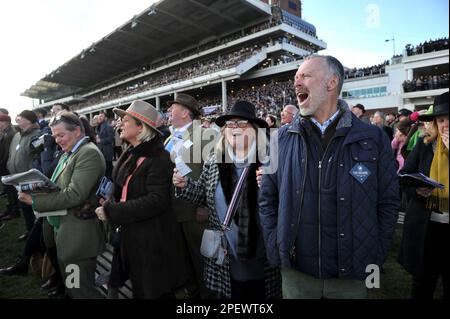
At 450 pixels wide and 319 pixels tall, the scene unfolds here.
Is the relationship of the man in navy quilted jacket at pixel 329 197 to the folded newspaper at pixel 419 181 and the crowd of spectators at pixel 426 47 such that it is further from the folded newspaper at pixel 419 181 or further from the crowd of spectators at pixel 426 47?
the crowd of spectators at pixel 426 47

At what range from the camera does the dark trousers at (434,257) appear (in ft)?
7.30

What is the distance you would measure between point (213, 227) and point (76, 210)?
1313 millimetres

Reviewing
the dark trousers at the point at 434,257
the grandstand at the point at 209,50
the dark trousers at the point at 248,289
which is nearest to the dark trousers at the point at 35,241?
the dark trousers at the point at 248,289

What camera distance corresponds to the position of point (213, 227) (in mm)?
2445

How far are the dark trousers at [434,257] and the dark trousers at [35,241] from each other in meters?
4.02

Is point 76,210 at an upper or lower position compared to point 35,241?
upper

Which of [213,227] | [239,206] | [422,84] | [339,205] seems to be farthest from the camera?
[422,84]

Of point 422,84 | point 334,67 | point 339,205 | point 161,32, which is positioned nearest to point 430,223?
point 339,205

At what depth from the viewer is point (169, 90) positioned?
38.6 metres

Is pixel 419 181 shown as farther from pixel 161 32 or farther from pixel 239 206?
pixel 161 32

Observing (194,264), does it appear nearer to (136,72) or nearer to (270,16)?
(270,16)
